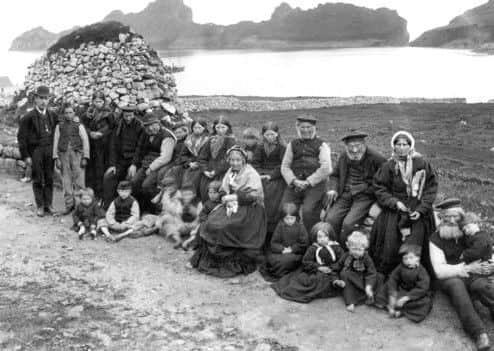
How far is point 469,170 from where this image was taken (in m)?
13.3

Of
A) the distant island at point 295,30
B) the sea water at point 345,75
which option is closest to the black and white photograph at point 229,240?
the sea water at point 345,75

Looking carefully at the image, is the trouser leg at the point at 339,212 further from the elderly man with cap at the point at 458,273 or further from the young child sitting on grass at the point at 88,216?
the young child sitting on grass at the point at 88,216

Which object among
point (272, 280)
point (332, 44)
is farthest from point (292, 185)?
point (332, 44)

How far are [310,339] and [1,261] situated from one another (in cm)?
435

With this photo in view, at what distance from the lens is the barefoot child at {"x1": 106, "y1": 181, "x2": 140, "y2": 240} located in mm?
7922

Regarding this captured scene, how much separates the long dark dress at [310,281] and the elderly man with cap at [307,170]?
3.01 feet

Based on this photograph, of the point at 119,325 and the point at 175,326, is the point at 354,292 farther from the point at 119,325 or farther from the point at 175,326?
the point at 119,325

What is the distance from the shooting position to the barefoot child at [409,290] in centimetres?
527

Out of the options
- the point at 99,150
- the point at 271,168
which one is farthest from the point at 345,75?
the point at 271,168

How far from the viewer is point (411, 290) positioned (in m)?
5.37

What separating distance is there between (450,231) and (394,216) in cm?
68

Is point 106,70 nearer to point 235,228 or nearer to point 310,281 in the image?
point 235,228

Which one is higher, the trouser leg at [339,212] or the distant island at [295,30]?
the distant island at [295,30]

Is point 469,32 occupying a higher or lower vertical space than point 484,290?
higher
